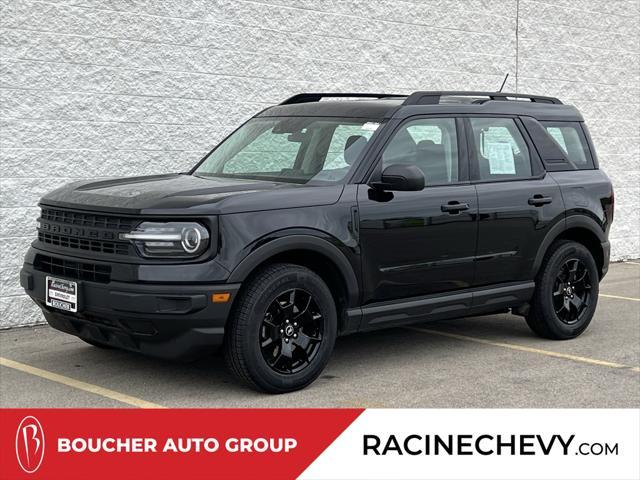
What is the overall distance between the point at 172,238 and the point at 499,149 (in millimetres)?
2896

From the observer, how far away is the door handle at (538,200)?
764 cm

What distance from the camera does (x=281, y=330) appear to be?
625 centimetres

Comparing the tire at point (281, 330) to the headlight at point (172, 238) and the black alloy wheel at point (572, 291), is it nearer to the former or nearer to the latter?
the headlight at point (172, 238)

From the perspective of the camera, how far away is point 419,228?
689cm

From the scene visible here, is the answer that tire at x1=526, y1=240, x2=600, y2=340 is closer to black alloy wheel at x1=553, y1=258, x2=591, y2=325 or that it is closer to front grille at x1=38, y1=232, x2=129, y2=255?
black alloy wheel at x1=553, y1=258, x2=591, y2=325

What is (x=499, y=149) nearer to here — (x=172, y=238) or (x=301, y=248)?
(x=301, y=248)

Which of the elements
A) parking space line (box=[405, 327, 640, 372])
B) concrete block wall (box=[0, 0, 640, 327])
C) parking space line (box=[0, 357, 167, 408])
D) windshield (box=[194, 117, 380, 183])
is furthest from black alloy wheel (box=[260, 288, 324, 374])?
concrete block wall (box=[0, 0, 640, 327])

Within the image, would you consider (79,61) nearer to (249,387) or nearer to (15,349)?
(15,349)

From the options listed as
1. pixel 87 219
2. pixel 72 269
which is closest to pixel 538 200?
pixel 87 219

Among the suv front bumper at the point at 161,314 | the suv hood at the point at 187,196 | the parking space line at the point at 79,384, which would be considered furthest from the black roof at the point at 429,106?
the parking space line at the point at 79,384

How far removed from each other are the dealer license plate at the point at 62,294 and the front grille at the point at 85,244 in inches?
9.2

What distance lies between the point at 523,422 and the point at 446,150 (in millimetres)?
2507

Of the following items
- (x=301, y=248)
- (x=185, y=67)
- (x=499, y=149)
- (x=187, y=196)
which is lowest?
(x=301, y=248)

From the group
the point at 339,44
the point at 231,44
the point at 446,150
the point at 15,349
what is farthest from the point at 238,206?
the point at 339,44
